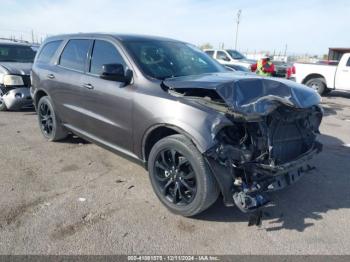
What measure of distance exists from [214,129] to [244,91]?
567 millimetres

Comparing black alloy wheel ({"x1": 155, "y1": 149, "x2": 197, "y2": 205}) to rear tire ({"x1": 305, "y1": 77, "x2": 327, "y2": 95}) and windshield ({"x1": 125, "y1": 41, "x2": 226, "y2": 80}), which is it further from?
rear tire ({"x1": 305, "y1": 77, "x2": 327, "y2": 95})

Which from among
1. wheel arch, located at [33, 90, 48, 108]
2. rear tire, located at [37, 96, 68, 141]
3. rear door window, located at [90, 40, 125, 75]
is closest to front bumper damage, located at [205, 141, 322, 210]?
rear door window, located at [90, 40, 125, 75]

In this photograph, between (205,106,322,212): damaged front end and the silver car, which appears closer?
(205,106,322,212): damaged front end

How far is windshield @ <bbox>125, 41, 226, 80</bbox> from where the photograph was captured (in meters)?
3.99

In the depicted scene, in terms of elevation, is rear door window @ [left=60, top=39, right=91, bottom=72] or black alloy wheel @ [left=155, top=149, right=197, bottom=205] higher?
rear door window @ [left=60, top=39, right=91, bottom=72]

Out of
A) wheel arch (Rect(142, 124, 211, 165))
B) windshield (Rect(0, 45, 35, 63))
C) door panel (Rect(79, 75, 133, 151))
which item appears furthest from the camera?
windshield (Rect(0, 45, 35, 63))

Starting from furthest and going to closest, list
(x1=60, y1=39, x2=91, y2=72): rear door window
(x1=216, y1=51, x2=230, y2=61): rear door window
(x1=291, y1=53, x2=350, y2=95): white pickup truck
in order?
1. (x1=216, y1=51, x2=230, y2=61): rear door window
2. (x1=291, y1=53, x2=350, y2=95): white pickup truck
3. (x1=60, y1=39, x2=91, y2=72): rear door window

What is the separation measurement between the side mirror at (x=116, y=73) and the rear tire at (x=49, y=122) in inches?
80.9

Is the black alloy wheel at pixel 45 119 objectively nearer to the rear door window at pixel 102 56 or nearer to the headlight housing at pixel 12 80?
the rear door window at pixel 102 56

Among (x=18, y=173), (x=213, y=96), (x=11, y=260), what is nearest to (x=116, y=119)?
(x=213, y=96)

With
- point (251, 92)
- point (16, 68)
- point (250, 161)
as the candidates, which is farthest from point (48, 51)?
point (250, 161)

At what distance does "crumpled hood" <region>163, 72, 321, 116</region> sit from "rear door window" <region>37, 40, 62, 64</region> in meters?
2.89

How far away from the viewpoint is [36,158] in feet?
16.7

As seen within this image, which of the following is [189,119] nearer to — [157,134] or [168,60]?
[157,134]
